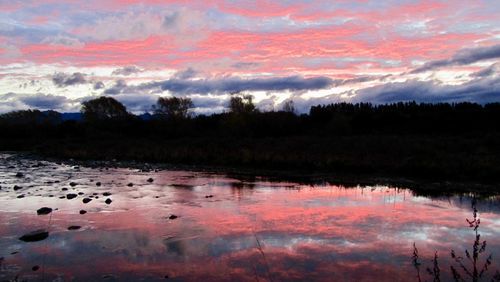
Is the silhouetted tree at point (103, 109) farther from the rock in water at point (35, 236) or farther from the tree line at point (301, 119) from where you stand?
the rock in water at point (35, 236)

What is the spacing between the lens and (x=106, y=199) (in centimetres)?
1838

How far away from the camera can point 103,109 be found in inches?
4232

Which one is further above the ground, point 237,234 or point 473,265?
point 473,265

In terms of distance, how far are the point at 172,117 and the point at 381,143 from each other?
219 ft

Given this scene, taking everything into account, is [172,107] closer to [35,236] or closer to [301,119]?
[301,119]

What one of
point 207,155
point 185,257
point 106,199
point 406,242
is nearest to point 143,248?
point 185,257

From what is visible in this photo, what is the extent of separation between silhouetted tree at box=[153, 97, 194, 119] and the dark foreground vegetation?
240 mm

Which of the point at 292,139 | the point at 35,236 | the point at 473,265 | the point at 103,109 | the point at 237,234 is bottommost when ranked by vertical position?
the point at 237,234

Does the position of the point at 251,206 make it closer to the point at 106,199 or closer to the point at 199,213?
the point at 199,213

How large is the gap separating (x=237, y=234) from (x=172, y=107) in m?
101

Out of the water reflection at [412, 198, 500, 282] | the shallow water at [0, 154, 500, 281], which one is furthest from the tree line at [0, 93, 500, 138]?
the water reflection at [412, 198, 500, 282]

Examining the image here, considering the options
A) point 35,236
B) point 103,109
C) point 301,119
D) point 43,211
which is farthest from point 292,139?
point 103,109

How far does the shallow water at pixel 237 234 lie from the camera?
9.50 m

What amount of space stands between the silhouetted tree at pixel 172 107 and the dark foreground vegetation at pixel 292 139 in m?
Answer: 0.24
